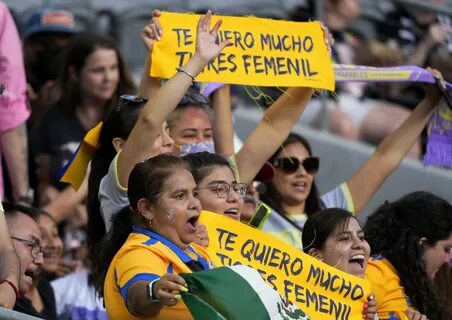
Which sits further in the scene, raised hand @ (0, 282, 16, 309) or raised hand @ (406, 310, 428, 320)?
raised hand @ (406, 310, 428, 320)

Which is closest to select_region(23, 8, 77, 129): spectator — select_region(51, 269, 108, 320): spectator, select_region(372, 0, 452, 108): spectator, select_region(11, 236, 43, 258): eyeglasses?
select_region(51, 269, 108, 320): spectator

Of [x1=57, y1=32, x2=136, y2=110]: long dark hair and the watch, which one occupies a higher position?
[x1=57, y1=32, x2=136, y2=110]: long dark hair

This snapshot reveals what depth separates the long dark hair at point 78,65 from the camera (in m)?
8.49

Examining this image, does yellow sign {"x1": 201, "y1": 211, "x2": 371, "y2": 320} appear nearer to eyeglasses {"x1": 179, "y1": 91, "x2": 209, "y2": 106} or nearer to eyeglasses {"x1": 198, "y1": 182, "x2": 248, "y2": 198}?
eyeglasses {"x1": 198, "y1": 182, "x2": 248, "y2": 198}

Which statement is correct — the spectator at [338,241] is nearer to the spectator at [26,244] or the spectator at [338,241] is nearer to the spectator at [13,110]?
the spectator at [26,244]

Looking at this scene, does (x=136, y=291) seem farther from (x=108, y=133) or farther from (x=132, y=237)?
(x=108, y=133)

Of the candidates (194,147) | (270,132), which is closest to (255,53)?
(270,132)

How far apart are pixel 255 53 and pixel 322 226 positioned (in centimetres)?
102

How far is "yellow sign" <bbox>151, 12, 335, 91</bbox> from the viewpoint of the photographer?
6.64 m

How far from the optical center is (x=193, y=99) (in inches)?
265

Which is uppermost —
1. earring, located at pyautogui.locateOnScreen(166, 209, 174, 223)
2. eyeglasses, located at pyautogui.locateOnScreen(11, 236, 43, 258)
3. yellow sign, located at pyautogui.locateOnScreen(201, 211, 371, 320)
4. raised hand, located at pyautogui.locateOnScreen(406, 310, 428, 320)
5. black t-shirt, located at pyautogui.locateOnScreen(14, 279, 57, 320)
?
raised hand, located at pyautogui.locateOnScreen(406, 310, 428, 320)

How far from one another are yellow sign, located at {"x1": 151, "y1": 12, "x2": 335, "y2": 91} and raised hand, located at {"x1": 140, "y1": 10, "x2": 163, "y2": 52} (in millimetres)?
25

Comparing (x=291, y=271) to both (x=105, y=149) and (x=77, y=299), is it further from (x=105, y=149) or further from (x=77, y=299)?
(x=77, y=299)

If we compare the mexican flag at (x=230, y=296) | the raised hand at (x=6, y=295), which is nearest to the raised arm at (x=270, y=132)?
the mexican flag at (x=230, y=296)
